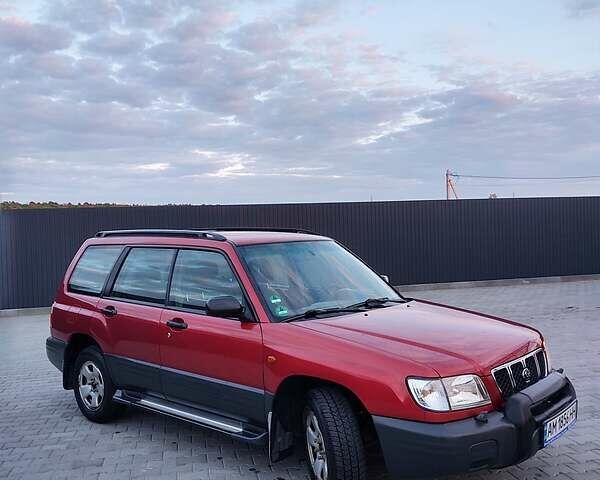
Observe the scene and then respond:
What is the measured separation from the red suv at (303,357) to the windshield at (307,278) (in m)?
0.01

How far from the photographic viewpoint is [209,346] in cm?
489

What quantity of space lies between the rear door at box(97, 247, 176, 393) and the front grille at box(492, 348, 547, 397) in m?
2.74

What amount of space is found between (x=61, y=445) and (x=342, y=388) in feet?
9.40

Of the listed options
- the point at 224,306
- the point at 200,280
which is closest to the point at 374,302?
the point at 224,306

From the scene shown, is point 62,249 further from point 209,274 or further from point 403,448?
point 403,448

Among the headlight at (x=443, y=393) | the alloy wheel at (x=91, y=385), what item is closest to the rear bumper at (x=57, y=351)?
the alloy wheel at (x=91, y=385)

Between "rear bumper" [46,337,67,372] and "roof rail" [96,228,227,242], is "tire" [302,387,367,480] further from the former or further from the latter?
"rear bumper" [46,337,67,372]

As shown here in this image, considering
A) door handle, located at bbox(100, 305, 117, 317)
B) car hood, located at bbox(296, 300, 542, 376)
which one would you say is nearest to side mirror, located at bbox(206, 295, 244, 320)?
car hood, located at bbox(296, 300, 542, 376)

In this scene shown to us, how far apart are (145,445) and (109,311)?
1.23 m

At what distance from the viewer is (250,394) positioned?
4.59 meters

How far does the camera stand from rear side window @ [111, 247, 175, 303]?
559 centimetres

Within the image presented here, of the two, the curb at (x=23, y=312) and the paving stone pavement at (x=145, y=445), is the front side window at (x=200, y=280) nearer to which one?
the paving stone pavement at (x=145, y=445)

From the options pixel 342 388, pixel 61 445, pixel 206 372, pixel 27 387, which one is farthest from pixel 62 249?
pixel 342 388

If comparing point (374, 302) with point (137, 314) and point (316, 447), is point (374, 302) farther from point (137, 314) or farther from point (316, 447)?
point (137, 314)
